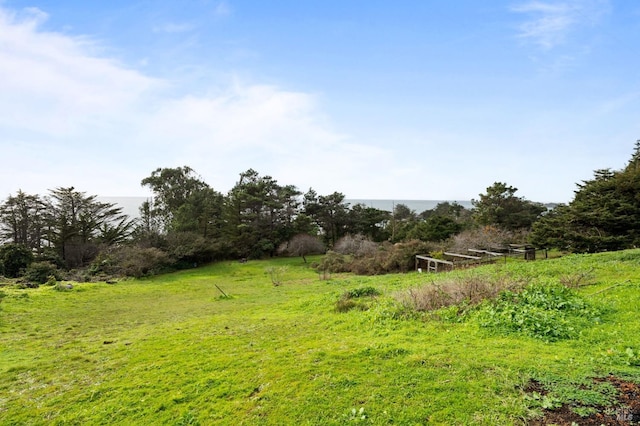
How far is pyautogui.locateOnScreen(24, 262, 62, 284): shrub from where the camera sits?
19719mm

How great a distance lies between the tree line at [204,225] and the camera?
2561 centimetres

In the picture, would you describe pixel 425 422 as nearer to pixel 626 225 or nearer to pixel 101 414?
pixel 101 414

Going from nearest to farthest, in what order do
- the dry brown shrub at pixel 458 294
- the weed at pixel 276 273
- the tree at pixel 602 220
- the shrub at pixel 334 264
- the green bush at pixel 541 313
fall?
the green bush at pixel 541 313 → the dry brown shrub at pixel 458 294 → the tree at pixel 602 220 → the weed at pixel 276 273 → the shrub at pixel 334 264

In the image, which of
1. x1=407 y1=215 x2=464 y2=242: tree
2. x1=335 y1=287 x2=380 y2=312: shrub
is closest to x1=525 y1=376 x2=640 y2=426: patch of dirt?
x1=335 y1=287 x2=380 y2=312: shrub

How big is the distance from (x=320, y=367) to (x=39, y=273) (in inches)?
909

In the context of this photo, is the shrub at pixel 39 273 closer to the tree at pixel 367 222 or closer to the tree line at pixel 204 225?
the tree line at pixel 204 225

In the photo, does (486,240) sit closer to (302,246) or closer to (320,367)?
(302,246)

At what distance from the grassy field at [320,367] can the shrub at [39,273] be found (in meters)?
13.4

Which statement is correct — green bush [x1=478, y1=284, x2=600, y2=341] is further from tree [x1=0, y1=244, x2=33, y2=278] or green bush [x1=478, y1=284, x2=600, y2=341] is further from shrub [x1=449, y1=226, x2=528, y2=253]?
tree [x1=0, y1=244, x2=33, y2=278]

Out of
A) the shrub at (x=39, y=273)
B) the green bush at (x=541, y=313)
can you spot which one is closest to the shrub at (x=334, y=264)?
the shrub at (x=39, y=273)

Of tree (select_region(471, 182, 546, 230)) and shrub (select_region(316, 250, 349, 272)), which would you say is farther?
tree (select_region(471, 182, 546, 230))

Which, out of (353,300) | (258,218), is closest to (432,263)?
(353,300)

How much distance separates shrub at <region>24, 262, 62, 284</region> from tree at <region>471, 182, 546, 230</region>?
33579 millimetres

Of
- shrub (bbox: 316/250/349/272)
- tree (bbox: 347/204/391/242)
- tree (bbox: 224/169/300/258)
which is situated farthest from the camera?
tree (bbox: 347/204/391/242)
